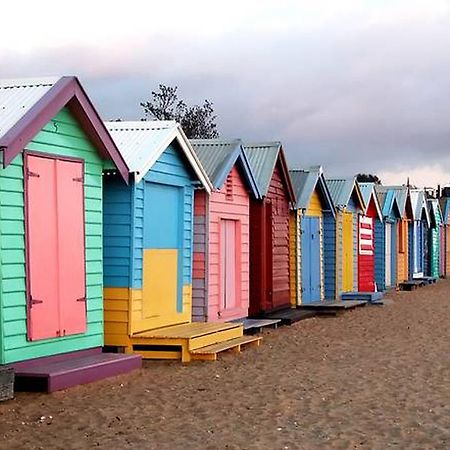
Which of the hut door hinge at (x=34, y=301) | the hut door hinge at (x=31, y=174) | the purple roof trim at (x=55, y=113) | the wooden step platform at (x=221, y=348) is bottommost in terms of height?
the wooden step platform at (x=221, y=348)

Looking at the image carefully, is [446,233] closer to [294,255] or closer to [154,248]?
[294,255]

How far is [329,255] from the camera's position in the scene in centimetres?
2430

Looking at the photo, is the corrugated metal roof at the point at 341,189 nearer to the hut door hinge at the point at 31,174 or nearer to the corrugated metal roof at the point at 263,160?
the corrugated metal roof at the point at 263,160

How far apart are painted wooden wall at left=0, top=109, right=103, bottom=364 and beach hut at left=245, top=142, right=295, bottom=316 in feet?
22.8

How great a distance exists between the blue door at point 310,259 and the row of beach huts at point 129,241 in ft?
0.25

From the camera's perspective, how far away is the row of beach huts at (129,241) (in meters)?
10.2

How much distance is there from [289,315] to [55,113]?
9.82 m

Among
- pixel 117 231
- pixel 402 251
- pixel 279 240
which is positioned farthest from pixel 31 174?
pixel 402 251

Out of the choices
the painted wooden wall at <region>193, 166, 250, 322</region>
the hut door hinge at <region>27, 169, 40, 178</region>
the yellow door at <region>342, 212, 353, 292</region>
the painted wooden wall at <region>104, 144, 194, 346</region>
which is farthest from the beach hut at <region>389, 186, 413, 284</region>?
the hut door hinge at <region>27, 169, 40, 178</region>

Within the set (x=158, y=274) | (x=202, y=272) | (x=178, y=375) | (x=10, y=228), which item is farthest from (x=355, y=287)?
(x=10, y=228)

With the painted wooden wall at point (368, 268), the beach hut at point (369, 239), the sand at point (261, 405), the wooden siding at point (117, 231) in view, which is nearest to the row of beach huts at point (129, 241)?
the wooden siding at point (117, 231)

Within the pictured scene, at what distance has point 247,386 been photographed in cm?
1108

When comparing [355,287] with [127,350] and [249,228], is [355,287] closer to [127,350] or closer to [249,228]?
[249,228]

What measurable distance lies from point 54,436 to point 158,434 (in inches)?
38.3
